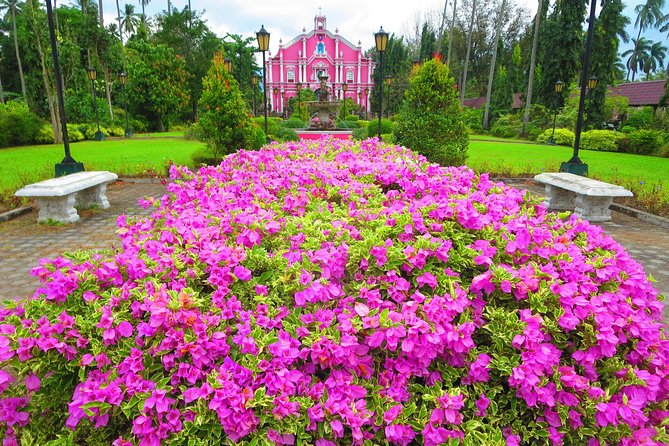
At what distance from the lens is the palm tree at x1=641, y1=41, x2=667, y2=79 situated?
248 ft

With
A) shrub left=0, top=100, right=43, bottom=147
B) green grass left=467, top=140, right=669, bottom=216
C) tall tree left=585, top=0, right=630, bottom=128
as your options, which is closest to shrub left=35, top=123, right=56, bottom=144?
shrub left=0, top=100, right=43, bottom=147

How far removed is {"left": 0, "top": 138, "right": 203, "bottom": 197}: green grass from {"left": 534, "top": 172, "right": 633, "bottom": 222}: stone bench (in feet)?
30.4

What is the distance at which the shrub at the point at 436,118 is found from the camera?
36.3 feet

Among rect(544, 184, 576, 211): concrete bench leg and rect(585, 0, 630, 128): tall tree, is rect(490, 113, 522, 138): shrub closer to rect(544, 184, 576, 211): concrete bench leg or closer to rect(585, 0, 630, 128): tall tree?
rect(585, 0, 630, 128): tall tree

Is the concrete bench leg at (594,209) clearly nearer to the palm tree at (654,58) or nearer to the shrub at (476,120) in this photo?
the shrub at (476,120)

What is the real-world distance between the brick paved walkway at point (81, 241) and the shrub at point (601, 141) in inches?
607

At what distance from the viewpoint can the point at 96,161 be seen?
14211mm

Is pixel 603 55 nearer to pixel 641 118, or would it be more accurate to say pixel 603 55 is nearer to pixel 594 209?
pixel 641 118

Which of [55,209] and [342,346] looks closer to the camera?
[342,346]

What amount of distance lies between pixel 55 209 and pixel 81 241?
→ 1369 mm

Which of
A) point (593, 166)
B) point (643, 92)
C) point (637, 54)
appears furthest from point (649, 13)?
point (593, 166)

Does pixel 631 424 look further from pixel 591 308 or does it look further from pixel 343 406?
pixel 343 406

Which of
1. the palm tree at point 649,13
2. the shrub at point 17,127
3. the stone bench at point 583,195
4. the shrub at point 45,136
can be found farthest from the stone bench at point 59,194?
the palm tree at point 649,13

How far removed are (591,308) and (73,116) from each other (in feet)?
104
